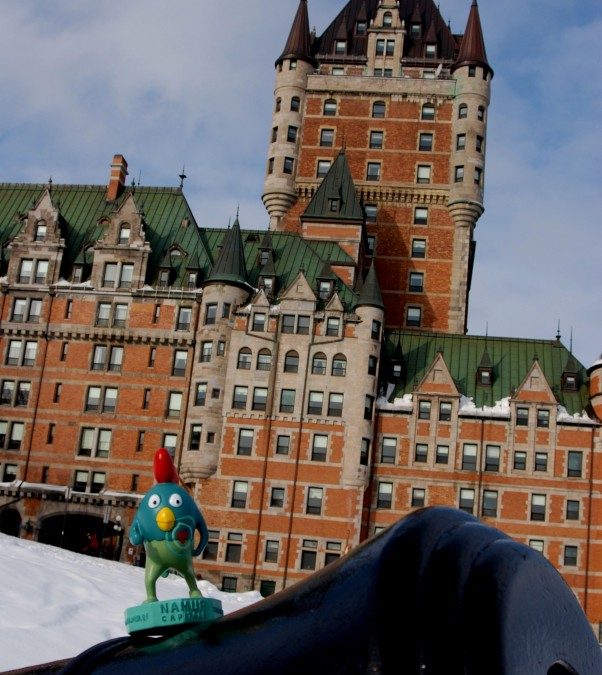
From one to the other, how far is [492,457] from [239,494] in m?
13.4

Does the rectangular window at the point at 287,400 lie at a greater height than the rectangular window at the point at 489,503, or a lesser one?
greater

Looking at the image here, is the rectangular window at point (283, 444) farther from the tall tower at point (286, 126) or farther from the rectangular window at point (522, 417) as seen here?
the tall tower at point (286, 126)

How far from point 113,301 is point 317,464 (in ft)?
48.8

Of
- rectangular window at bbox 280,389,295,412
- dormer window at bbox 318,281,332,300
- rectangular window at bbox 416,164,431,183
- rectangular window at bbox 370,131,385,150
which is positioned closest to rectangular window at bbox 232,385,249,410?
rectangular window at bbox 280,389,295,412

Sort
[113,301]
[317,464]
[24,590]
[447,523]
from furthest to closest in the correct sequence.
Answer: [113,301] → [317,464] → [24,590] → [447,523]

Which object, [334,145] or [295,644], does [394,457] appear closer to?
[334,145]

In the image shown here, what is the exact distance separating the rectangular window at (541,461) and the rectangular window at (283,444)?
509 inches

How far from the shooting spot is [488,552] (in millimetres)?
1988

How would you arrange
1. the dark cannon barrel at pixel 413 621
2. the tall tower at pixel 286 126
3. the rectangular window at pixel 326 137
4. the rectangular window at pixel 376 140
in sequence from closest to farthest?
the dark cannon barrel at pixel 413 621 < the tall tower at pixel 286 126 < the rectangular window at pixel 376 140 < the rectangular window at pixel 326 137

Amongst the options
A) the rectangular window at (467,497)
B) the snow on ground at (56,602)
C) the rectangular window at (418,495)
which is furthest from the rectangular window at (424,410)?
the snow on ground at (56,602)

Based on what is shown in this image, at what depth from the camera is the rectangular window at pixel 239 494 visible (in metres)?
54.3

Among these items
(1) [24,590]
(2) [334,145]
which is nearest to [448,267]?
(2) [334,145]

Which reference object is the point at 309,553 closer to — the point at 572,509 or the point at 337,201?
the point at 572,509

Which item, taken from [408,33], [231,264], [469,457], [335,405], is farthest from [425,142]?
[469,457]
